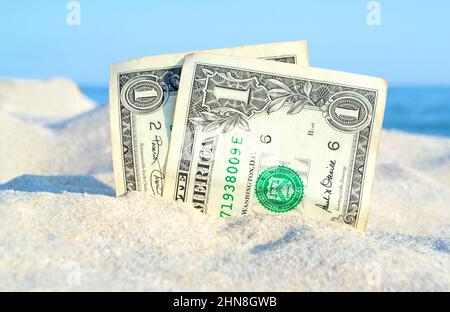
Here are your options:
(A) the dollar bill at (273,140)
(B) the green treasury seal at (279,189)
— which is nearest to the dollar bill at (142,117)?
(A) the dollar bill at (273,140)

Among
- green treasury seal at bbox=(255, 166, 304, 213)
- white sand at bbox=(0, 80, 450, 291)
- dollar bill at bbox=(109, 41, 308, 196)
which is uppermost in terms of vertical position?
dollar bill at bbox=(109, 41, 308, 196)

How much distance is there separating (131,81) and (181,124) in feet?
0.94

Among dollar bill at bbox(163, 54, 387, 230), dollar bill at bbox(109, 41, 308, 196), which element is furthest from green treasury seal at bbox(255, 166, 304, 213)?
dollar bill at bbox(109, 41, 308, 196)

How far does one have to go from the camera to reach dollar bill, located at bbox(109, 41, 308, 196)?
6.72ft

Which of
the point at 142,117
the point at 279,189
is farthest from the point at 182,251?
the point at 142,117

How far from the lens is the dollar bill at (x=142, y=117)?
2.05m

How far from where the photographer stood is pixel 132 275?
141 cm

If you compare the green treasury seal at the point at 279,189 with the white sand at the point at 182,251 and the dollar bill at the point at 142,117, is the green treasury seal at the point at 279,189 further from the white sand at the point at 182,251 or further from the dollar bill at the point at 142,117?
the dollar bill at the point at 142,117

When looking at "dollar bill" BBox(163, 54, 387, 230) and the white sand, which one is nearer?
the white sand

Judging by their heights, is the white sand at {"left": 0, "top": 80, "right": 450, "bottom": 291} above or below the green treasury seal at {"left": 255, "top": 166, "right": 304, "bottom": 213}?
below

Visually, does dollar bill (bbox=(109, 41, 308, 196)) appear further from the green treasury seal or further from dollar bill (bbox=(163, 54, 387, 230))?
the green treasury seal

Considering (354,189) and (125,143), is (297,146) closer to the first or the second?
(354,189)

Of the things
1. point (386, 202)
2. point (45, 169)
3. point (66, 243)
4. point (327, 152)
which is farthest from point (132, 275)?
point (45, 169)

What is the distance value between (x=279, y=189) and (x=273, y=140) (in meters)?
0.19
